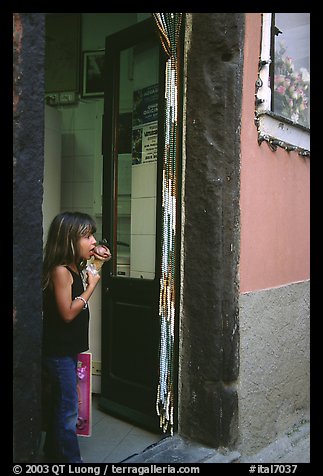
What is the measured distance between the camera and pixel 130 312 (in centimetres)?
402

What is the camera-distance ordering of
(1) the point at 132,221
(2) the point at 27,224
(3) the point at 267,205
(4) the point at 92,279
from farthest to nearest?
(1) the point at 132,221 → (3) the point at 267,205 → (4) the point at 92,279 → (2) the point at 27,224

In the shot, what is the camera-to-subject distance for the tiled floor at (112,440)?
346 centimetres

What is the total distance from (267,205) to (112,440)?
6.06 feet

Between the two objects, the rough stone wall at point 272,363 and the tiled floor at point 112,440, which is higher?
the rough stone wall at point 272,363

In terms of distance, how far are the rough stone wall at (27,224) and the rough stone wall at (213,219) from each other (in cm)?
122

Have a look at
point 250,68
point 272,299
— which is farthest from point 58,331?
point 250,68

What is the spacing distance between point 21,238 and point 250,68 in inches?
78.2

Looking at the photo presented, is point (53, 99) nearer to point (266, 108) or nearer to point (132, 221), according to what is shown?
point (132, 221)

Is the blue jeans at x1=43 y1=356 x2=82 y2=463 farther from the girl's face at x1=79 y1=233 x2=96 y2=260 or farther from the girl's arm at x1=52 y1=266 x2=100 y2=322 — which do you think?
the girl's face at x1=79 y1=233 x2=96 y2=260

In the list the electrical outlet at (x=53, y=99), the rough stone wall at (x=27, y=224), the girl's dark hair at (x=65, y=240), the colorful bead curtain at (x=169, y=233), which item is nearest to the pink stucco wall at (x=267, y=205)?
the colorful bead curtain at (x=169, y=233)

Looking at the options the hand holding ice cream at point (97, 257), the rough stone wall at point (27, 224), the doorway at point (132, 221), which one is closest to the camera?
the rough stone wall at point (27, 224)

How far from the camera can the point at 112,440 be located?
371cm

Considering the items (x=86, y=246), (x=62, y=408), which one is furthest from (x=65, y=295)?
(x=62, y=408)

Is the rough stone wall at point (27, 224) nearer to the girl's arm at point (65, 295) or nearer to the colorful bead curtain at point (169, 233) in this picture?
the girl's arm at point (65, 295)
